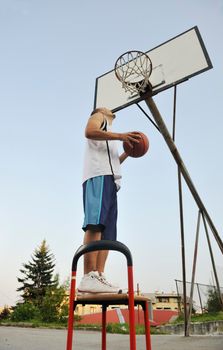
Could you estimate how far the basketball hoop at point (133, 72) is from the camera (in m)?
4.34

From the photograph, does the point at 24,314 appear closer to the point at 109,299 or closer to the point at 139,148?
the point at 139,148

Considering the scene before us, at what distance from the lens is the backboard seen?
468cm

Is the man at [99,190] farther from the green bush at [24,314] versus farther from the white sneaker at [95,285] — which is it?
the green bush at [24,314]

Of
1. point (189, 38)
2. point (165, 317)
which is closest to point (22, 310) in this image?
point (189, 38)

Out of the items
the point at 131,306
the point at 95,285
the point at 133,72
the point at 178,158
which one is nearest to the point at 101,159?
the point at 95,285

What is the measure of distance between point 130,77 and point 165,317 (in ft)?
74.6

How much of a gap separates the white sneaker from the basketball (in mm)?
1331

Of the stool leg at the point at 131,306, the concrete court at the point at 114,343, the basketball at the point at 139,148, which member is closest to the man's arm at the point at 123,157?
the basketball at the point at 139,148

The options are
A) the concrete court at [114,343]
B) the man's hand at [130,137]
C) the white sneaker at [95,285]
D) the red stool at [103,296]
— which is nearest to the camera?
the red stool at [103,296]

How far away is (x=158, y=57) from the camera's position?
5043mm

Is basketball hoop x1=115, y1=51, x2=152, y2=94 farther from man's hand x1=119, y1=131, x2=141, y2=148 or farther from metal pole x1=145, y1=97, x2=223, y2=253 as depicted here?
man's hand x1=119, y1=131, x2=141, y2=148

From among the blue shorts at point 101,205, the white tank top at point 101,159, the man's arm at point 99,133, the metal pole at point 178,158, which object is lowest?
the blue shorts at point 101,205

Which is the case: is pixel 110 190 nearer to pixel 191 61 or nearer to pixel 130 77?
pixel 130 77

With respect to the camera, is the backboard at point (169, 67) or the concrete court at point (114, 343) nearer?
the concrete court at point (114, 343)
